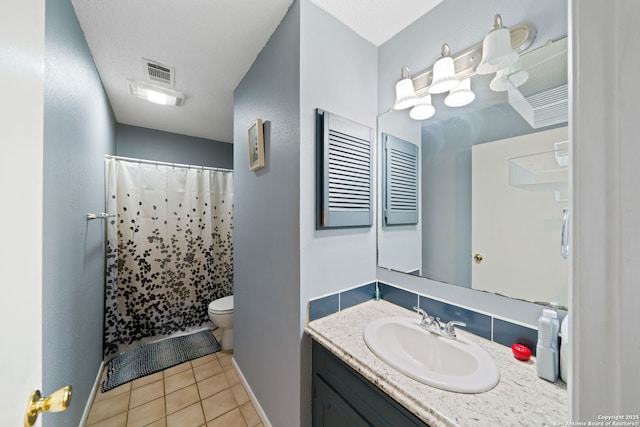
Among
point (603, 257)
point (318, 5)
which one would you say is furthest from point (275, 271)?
point (318, 5)

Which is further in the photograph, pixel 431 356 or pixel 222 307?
pixel 222 307

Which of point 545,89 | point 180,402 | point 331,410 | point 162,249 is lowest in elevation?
point 180,402

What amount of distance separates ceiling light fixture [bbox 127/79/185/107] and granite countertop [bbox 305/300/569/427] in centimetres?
230

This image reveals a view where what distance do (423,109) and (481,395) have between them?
123 centimetres

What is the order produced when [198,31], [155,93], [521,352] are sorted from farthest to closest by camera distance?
[155,93] → [198,31] → [521,352]

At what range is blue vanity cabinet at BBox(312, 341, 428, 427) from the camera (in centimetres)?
75

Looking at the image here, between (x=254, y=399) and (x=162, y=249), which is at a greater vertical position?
(x=162, y=249)

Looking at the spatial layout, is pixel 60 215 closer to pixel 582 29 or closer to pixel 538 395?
pixel 582 29

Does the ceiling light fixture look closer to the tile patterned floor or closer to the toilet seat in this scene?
the toilet seat

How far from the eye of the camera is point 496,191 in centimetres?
100

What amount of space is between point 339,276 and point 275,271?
0.38 meters

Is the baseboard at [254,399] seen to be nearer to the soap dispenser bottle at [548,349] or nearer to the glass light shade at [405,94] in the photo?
the soap dispenser bottle at [548,349]

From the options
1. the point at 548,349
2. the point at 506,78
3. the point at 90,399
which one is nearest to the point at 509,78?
the point at 506,78

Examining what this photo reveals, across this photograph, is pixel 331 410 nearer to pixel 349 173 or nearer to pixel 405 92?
pixel 349 173
